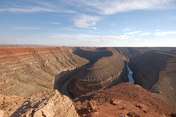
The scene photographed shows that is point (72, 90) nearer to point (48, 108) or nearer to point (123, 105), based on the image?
point (123, 105)

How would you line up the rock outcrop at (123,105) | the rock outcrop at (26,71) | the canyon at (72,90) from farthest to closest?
the rock outcrop at (26,71) → the rock outcrop at (123,105) → the canyon at (72,90)

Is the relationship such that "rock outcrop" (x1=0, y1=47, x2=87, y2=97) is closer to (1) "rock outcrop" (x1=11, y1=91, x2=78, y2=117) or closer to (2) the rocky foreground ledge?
(2) the rocky foreground ledge

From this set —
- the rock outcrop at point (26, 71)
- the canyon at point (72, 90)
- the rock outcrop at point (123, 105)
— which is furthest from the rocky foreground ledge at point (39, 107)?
the rock outcrop at point (26, 71)

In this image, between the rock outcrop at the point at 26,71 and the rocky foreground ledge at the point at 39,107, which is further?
the rock outcrop at the point at 26,71

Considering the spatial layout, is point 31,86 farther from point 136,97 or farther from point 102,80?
point 136,97

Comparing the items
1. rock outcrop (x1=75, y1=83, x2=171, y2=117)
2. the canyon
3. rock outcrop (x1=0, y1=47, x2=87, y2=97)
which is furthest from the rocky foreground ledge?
rock outcrop (x1=0, y1=47, x2=87, y2=97)

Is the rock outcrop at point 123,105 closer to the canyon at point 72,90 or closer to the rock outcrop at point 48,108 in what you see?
the canyon at point 72,90

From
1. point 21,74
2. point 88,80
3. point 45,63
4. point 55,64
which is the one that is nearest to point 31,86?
point 21,74

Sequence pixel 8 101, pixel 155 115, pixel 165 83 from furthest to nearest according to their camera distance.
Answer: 1. pixel 165 83
2. pixel 155 115
3. pixel 8 101

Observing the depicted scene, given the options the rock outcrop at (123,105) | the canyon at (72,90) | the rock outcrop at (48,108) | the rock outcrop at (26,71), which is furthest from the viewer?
the rock outcrop at (26,71)
